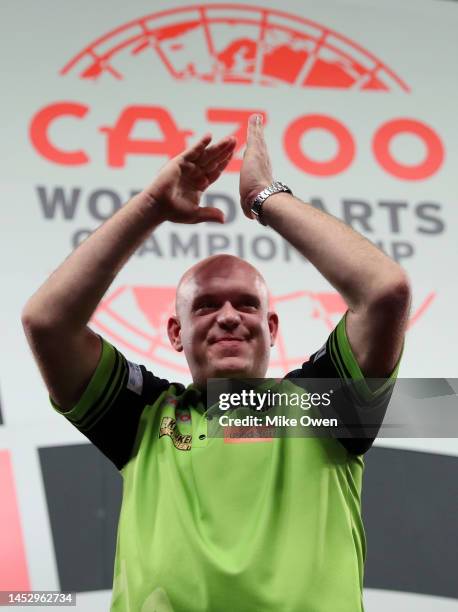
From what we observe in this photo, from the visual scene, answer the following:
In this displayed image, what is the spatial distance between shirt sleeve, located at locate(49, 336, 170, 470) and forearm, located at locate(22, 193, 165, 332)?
0.25 ft

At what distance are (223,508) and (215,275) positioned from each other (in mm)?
307

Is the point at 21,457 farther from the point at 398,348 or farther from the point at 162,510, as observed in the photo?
the point at 398,348

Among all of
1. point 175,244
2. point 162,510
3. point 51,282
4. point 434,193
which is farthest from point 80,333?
point 434,193

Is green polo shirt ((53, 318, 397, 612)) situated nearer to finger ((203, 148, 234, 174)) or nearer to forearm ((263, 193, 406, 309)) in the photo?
forearm ((263, 193, 406, 309))

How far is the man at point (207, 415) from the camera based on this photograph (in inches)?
31.7

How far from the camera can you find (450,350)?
1.57 metres

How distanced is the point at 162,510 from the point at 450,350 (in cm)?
87

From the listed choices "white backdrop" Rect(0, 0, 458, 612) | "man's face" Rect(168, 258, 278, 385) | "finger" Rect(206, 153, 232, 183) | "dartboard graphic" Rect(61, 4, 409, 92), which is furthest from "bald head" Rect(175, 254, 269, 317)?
"dartboard graphic" Rect(61, 4, 409, 92)

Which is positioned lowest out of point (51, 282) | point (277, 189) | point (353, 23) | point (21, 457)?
point (21, 457)

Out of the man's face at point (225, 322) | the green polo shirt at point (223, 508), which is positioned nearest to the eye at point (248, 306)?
the man's face at point (225, 322)

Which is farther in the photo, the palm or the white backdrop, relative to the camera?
the white backdrop

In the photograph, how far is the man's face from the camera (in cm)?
99

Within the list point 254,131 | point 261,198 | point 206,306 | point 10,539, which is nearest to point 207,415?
point 206,306

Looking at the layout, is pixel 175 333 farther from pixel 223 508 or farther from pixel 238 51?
pixel 238 51
